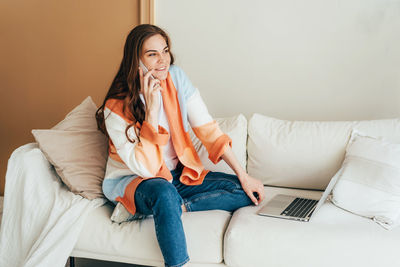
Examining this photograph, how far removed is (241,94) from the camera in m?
2.64

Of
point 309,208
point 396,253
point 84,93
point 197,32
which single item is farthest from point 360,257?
point 84,93

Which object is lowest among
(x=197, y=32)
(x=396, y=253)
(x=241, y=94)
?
(x=396, y=253)

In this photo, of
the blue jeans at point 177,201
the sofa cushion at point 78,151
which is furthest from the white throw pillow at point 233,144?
the sofa cushion at point 78,151

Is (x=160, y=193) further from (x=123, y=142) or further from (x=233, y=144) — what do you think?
(x=233, y=144)

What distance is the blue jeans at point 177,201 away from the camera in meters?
1.57

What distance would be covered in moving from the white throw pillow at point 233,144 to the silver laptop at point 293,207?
0.32m

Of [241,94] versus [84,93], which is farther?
[84,93]

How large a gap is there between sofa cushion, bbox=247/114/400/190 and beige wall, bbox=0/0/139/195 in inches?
45.9

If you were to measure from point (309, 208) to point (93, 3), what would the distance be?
1.93m

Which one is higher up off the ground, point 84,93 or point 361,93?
point 361,93

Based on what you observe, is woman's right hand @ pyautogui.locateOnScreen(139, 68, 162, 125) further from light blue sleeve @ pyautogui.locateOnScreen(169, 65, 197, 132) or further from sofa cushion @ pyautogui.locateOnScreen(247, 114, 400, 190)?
sofa cushion @ pyautogui.locateOnScreen(247, 114, 400, 190)

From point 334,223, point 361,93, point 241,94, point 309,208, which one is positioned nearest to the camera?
point 334,223

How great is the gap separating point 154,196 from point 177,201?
9cm

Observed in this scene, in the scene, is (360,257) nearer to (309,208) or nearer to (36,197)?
(309,208)
